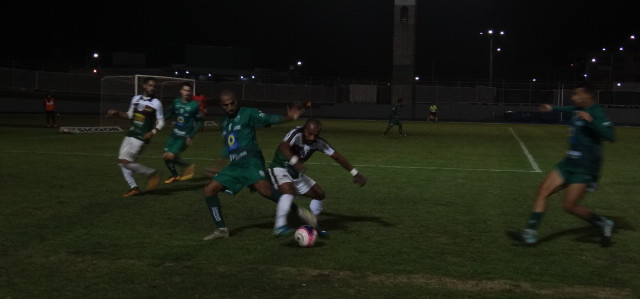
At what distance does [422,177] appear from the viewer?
1419 cm

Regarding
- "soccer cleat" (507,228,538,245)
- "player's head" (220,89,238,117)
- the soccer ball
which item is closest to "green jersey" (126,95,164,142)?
"player's head" (220,89,238,117)

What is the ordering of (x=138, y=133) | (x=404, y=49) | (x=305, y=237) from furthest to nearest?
(x=404, y=49), (x=138, y=133), (x=305, y=237)

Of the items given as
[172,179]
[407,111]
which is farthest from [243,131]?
[407,111]

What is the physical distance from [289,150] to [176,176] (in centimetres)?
599

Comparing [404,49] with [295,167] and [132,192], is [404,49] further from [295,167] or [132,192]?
[295,167]

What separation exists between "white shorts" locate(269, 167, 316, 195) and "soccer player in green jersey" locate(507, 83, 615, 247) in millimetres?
2680

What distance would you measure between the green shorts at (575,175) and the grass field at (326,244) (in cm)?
80

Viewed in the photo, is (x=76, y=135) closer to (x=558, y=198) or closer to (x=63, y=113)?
(x=558, y=198)

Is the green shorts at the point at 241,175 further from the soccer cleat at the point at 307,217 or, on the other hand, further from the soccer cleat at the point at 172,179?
the soccer cleat at the point at 172,179

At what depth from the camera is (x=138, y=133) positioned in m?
11.1

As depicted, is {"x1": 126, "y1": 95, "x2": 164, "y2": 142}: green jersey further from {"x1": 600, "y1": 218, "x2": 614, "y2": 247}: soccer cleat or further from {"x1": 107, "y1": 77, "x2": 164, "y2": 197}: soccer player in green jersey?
{"x1": 600, "y1": 218, "x2": 614, "y2": 247}: soccer cleat

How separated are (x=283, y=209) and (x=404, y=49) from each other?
5112 centimetres

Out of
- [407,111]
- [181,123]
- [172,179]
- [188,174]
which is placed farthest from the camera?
[407,111]

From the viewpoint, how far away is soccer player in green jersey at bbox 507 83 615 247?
24.0ft
